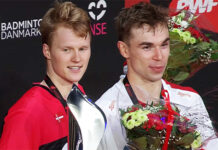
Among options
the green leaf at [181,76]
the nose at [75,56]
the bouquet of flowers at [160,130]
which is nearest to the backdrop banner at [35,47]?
the green leaf at [181,76]

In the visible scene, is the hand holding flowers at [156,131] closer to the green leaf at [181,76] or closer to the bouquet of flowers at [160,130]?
the bouquet of flowers at [160,130]

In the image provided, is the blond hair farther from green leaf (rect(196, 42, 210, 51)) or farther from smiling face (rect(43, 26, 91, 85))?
green leaf (rect(196, 42, 210, 51))

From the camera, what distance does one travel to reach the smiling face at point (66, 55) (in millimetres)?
3145

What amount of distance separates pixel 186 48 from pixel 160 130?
963 mm

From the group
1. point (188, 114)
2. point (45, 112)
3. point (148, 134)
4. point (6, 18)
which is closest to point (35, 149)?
point (45, 112)

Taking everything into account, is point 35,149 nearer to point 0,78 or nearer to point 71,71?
point 71,71

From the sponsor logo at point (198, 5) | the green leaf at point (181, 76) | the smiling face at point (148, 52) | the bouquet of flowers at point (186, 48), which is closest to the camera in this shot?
the smiling face at point (148, 52)

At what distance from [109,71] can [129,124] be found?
1680mm

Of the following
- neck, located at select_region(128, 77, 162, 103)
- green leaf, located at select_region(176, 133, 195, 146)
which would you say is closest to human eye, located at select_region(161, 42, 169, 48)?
neck, located at select_region(128, 77, 162, 103)

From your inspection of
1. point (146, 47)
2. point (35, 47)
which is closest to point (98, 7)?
point (35, 47)

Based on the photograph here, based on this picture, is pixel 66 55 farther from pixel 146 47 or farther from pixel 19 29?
pixel 19 29

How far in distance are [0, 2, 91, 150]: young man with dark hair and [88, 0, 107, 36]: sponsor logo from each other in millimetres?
949

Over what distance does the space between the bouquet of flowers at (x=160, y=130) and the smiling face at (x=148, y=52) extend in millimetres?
588

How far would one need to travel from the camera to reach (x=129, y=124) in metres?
2.67
